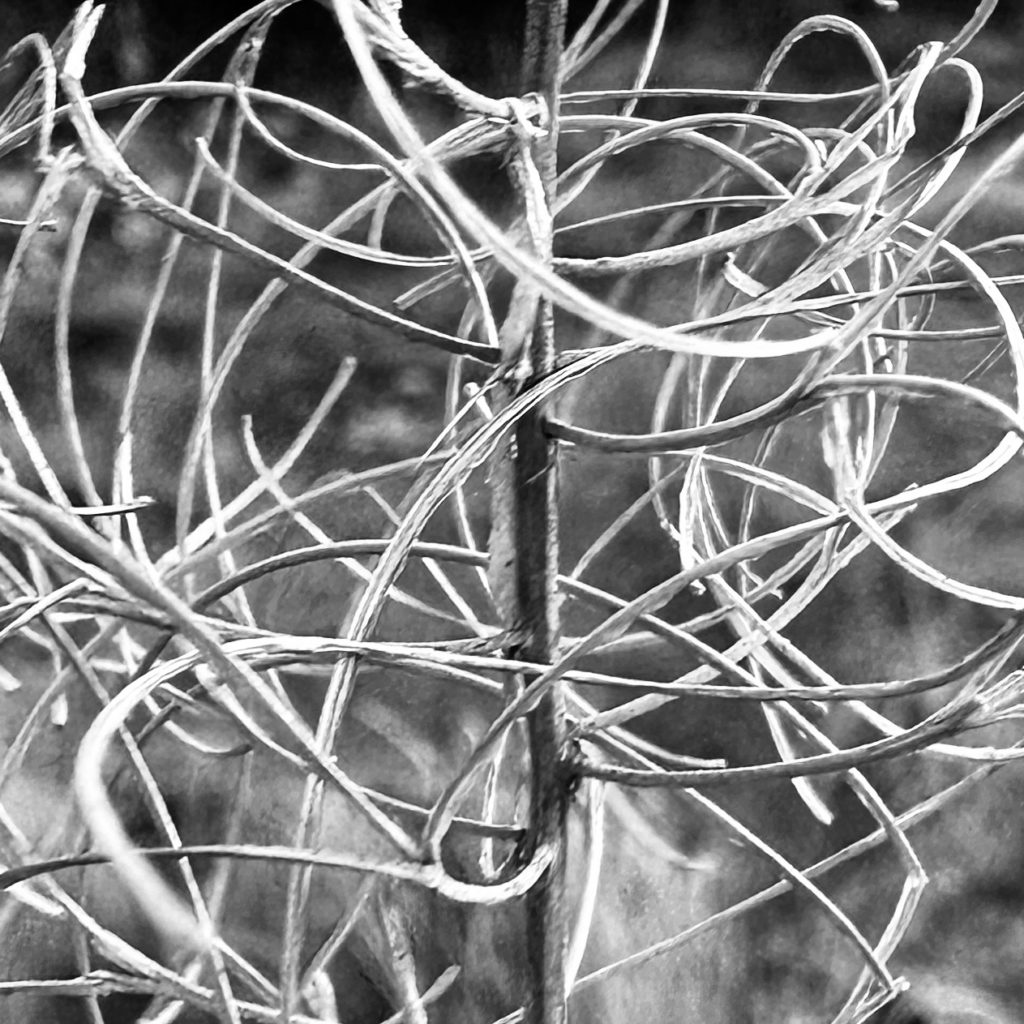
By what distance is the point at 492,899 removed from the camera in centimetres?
18

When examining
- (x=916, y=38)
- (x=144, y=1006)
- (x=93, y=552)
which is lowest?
(x=144, y=1006)

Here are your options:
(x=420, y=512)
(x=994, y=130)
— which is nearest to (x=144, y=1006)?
(x=420, y=512)

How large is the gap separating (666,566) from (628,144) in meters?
0.24

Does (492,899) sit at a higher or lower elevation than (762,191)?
lower

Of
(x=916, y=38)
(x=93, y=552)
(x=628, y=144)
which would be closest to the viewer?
(x=93, y=552)

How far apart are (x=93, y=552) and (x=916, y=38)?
421 mm

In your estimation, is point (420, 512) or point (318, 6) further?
point (318, 6)

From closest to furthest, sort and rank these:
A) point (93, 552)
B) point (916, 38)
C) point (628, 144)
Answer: point (93, 552)
point (628, 144)
point (916, 38)

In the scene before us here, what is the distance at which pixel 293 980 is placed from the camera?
18 cm

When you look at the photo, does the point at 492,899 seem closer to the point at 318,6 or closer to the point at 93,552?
the point at 93,552

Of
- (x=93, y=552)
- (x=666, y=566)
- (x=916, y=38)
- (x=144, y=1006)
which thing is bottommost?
(x=144, y=1006)

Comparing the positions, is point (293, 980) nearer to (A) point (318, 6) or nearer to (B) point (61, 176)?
(B) point (61, 176)

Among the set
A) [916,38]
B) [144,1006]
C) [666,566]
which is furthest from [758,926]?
[916,38]

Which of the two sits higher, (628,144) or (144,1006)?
(628,144)
